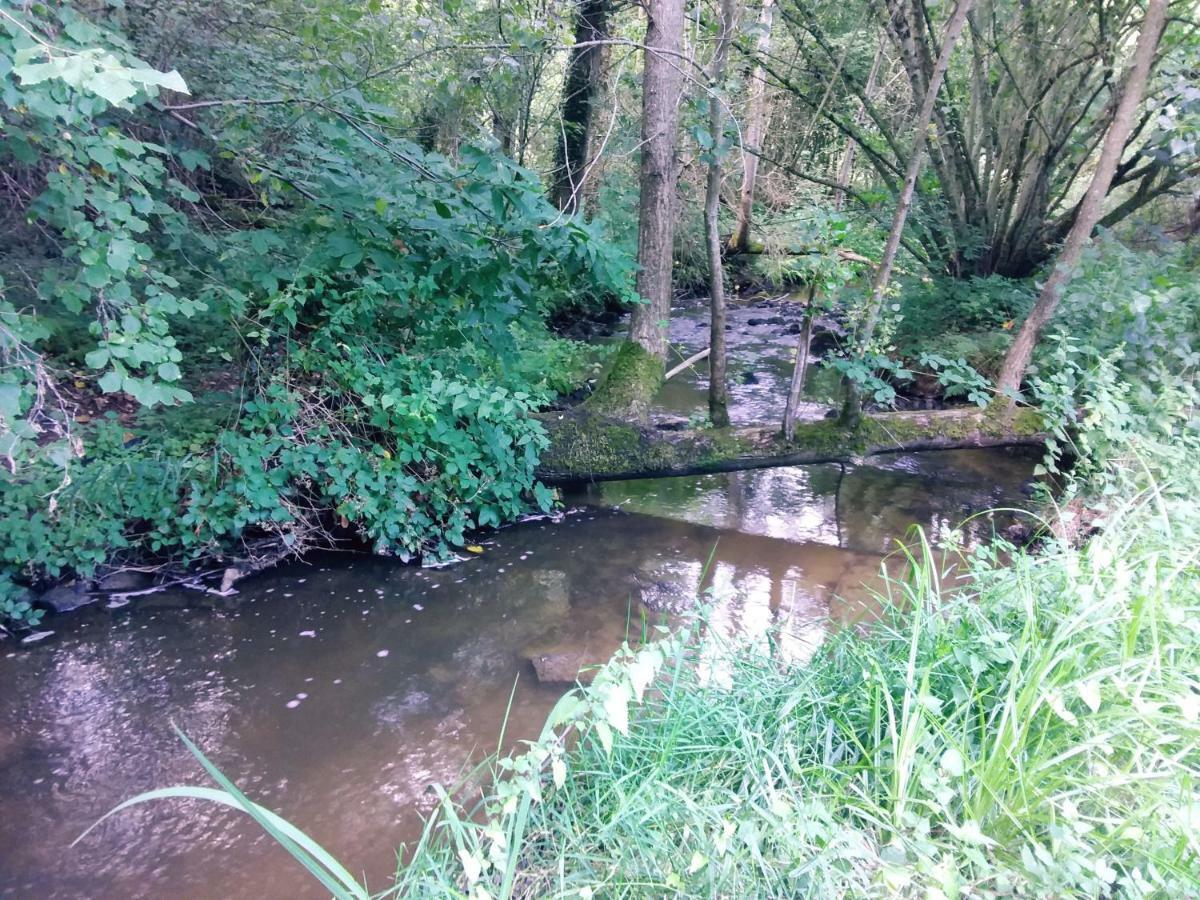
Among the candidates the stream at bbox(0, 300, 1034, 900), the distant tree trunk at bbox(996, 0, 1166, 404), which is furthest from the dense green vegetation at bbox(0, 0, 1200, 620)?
the stream at bbox(0, 300, 1034, 900)

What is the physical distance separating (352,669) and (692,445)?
2.97m

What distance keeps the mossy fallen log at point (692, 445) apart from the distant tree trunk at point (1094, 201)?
935mm

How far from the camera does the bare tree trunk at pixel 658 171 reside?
5.25 metres

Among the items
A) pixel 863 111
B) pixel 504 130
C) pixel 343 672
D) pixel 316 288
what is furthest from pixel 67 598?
pixel 863 111

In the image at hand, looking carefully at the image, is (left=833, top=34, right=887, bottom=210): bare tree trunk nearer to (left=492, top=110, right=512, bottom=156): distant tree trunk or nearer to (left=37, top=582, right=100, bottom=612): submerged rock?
(left=492, top=110, right=512, bottom=156): distant tree trunk

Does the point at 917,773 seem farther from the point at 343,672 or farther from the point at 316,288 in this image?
the point at 316,288

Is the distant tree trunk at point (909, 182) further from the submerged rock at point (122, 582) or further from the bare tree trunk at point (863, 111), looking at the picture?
the submerged rock at point (122, 582)

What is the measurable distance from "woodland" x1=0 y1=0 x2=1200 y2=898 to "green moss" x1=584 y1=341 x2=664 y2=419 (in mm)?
29

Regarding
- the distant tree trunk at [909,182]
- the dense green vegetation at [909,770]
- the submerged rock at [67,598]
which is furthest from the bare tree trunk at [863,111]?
the submerged rock at [67,598]

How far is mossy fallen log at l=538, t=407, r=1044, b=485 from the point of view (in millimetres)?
5465

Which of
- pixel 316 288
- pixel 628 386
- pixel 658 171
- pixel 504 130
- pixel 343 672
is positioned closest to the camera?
pixel 343 672

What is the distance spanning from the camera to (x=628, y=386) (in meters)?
5.67

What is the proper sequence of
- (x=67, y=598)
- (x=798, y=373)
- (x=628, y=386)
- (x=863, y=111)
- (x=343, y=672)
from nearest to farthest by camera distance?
(x=343, y=672) → (x=67, y=598) → (x=798, y=373) → (x=628, y=386) → (x=863, y=111)

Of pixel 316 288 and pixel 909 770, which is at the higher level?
pixel 316 288
